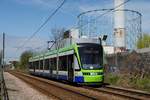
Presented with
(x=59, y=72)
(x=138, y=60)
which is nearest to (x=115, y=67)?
(x=138, y=60)

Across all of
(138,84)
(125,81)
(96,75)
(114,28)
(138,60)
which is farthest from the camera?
(114,28)

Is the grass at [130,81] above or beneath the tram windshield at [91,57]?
beneath

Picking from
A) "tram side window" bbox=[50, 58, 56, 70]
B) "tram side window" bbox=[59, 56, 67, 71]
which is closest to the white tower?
"tram side window" bbox=[50, 58, 56, 70]

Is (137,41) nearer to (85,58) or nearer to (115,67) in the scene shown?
(115,67)

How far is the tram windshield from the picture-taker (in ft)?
99.9

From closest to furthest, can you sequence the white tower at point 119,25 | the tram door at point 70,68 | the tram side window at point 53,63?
the tram door at point 70,68, the tram side window at point 53,63, the white tower at point 119,25

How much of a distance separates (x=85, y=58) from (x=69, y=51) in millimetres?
2595

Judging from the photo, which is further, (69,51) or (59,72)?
(59,72)

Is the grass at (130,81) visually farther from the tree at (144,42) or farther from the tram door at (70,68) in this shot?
the tree at (144,42)

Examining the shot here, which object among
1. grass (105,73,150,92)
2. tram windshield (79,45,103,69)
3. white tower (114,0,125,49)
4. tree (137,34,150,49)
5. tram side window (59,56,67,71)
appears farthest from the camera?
tree (137,34,150,49)

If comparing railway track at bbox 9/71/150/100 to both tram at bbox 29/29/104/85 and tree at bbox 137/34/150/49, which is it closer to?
tram at bbox 29/29/104/85

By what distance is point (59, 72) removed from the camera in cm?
3738

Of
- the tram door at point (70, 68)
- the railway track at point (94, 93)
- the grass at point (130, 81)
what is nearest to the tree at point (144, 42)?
the grass at point (130, 81)

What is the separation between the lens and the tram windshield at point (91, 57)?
3044cm
